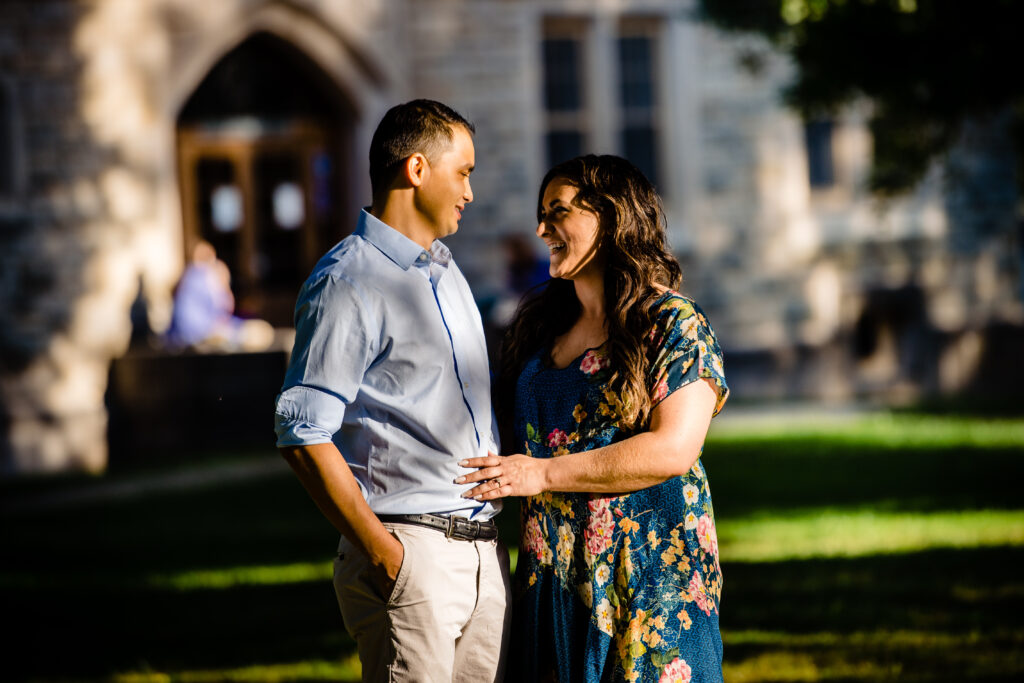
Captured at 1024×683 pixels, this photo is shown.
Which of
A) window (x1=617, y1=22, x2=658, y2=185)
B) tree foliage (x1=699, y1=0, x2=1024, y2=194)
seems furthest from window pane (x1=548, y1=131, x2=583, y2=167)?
tree foliage (x1=699, y1=0, x2=1024, y2=194)

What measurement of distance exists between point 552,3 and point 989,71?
24.5 feet

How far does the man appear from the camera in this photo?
259 centimetres

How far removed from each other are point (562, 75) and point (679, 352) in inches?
540

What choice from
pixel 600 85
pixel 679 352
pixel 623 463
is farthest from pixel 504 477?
pixel 600 85

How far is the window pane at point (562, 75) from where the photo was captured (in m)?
16.0

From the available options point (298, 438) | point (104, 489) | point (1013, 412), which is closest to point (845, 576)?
point (298, 438)

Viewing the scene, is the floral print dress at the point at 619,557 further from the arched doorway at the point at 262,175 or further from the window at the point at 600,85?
the window at the point at 600,85

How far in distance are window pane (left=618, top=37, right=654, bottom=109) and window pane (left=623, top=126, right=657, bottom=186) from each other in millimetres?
320

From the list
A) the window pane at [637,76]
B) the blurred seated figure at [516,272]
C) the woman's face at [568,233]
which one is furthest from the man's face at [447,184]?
the window pane at [637,76]

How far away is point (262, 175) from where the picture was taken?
15.9m

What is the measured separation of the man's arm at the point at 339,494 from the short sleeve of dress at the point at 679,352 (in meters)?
0.71

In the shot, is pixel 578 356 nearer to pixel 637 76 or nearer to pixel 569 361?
pixel 569 361

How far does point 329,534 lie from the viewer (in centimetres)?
833

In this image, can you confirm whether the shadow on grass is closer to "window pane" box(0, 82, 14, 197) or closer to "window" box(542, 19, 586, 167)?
"window pane" box(0, 82, 14, 197)
